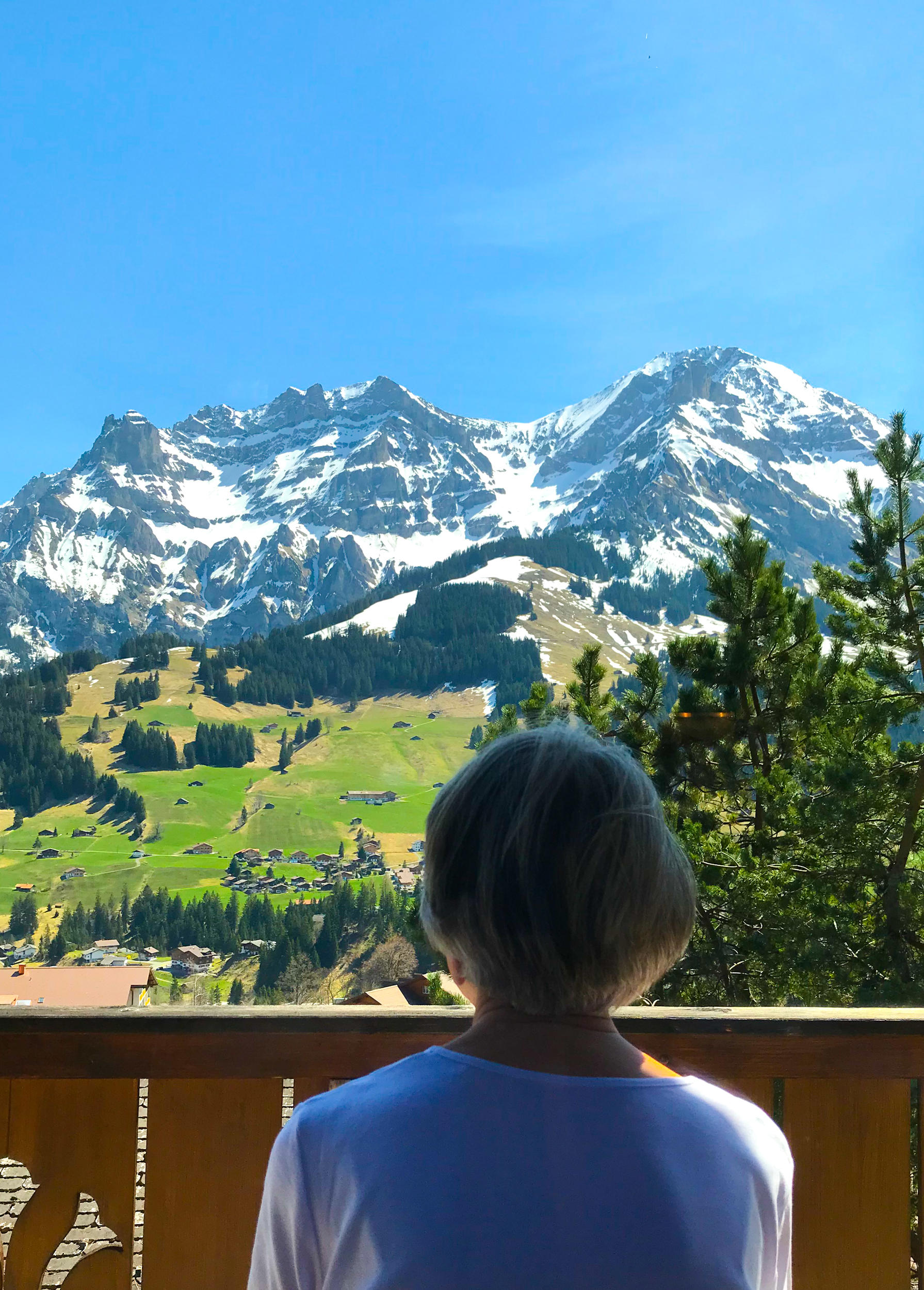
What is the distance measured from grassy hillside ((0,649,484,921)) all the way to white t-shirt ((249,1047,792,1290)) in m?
72.0

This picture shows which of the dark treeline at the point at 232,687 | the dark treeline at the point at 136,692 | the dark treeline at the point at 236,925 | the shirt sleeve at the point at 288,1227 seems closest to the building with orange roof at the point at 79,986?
the shirt sleeve at the point at 288,1227

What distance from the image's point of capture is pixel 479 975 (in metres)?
1.09

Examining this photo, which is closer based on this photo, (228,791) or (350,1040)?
(350,1040)

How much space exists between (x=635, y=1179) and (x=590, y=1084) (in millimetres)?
96

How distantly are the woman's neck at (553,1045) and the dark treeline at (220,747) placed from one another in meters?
126

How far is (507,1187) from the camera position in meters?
0.94

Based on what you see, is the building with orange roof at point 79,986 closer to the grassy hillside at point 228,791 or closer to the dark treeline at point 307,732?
the grassy hillside at point 228,791

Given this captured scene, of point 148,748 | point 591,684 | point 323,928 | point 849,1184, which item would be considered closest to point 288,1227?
point 849,1184

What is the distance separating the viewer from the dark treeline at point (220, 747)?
12219 centimetres

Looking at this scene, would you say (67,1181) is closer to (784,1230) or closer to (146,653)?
A: (784,1230)

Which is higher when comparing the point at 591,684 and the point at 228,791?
the point at 591,684

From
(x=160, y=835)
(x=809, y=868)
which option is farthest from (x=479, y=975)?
(x=160, y=835)

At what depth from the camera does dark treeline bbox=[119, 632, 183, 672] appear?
140125mm

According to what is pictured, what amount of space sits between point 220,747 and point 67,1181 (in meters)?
126
